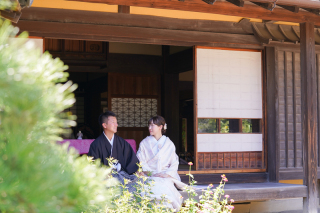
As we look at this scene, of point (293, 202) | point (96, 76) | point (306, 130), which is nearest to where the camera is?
point (306, 130)

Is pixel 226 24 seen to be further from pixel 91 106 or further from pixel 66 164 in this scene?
pixel 91 106

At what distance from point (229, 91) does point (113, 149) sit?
250 centimetres

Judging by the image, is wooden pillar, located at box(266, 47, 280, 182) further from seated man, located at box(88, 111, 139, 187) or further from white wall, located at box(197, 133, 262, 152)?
seated man, located at box(88, 111, 139, 187)

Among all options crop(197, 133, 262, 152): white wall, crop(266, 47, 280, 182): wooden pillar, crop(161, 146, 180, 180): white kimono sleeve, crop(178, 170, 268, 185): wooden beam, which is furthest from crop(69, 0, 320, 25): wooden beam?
crop(178, 170, 268, 185): wooden beam

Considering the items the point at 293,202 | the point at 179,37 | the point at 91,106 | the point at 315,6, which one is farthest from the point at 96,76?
the point at 315,6

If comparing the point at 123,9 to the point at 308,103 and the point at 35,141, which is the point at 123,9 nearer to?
the point at 308,103

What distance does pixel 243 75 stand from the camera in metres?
5.99

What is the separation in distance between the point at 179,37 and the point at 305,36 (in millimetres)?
1760

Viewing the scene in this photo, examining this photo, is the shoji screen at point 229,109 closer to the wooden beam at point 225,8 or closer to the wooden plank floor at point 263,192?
the wooden plank floor at point 263,192

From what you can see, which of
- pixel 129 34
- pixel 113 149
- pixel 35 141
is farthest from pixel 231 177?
pixel 35 141

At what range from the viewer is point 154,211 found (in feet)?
9.59

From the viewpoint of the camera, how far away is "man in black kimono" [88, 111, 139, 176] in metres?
4.11

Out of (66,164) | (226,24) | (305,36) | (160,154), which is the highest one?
(226,24)

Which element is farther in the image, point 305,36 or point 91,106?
point 91,106
